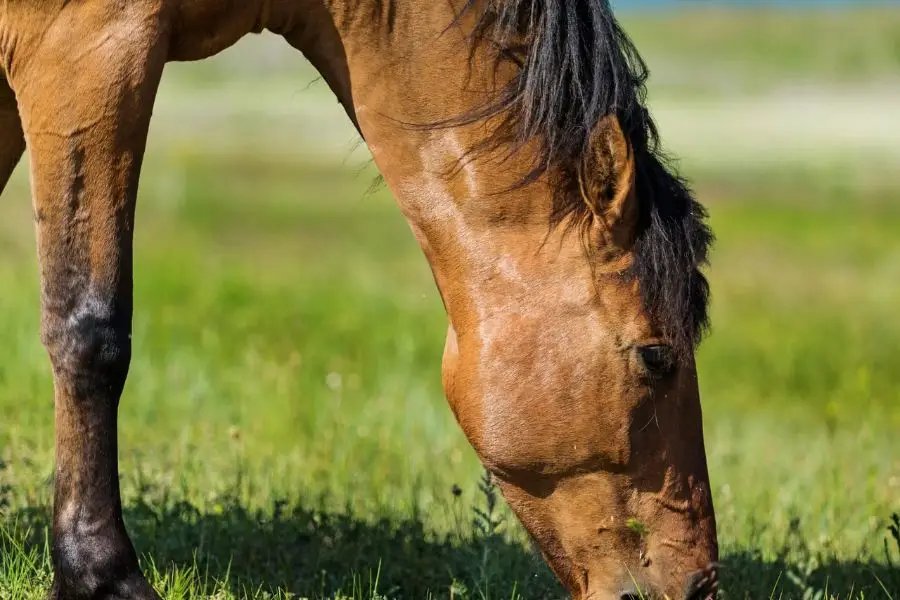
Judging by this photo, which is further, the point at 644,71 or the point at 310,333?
the point at 310,333

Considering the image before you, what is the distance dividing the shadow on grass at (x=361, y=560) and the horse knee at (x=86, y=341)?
790 millimetres

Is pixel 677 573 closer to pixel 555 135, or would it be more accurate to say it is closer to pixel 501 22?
pixel 555 135

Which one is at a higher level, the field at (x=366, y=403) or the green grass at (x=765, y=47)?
the field at (x=366, y=403)

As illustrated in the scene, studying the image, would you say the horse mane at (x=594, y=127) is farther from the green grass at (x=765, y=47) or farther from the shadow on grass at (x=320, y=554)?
the green grass at (x=765, y=47)

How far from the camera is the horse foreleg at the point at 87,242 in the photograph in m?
2.96

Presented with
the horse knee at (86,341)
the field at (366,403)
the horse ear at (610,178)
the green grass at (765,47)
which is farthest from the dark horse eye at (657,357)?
the green grass at (765,47)

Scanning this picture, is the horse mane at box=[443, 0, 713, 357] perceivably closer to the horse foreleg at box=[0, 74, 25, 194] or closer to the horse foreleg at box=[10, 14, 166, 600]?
the horse foreleg at box=[10, 14, 166, 600]

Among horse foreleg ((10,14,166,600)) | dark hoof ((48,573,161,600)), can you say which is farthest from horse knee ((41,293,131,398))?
dark hoof ((48,573,161,600))

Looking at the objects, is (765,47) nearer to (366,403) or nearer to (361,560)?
(366,403)

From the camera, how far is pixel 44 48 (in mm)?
2990

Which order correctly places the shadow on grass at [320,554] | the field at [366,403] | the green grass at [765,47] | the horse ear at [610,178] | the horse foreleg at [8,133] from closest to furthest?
the horse ear at [610,178] → the horse foreleg at [8,133] → the shadow on grass at [320,554] → the field at [366,403] → the green grass at [765,47]

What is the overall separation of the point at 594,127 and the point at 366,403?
422cm

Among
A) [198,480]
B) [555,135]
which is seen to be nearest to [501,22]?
[555,135]

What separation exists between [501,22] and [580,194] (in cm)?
54
